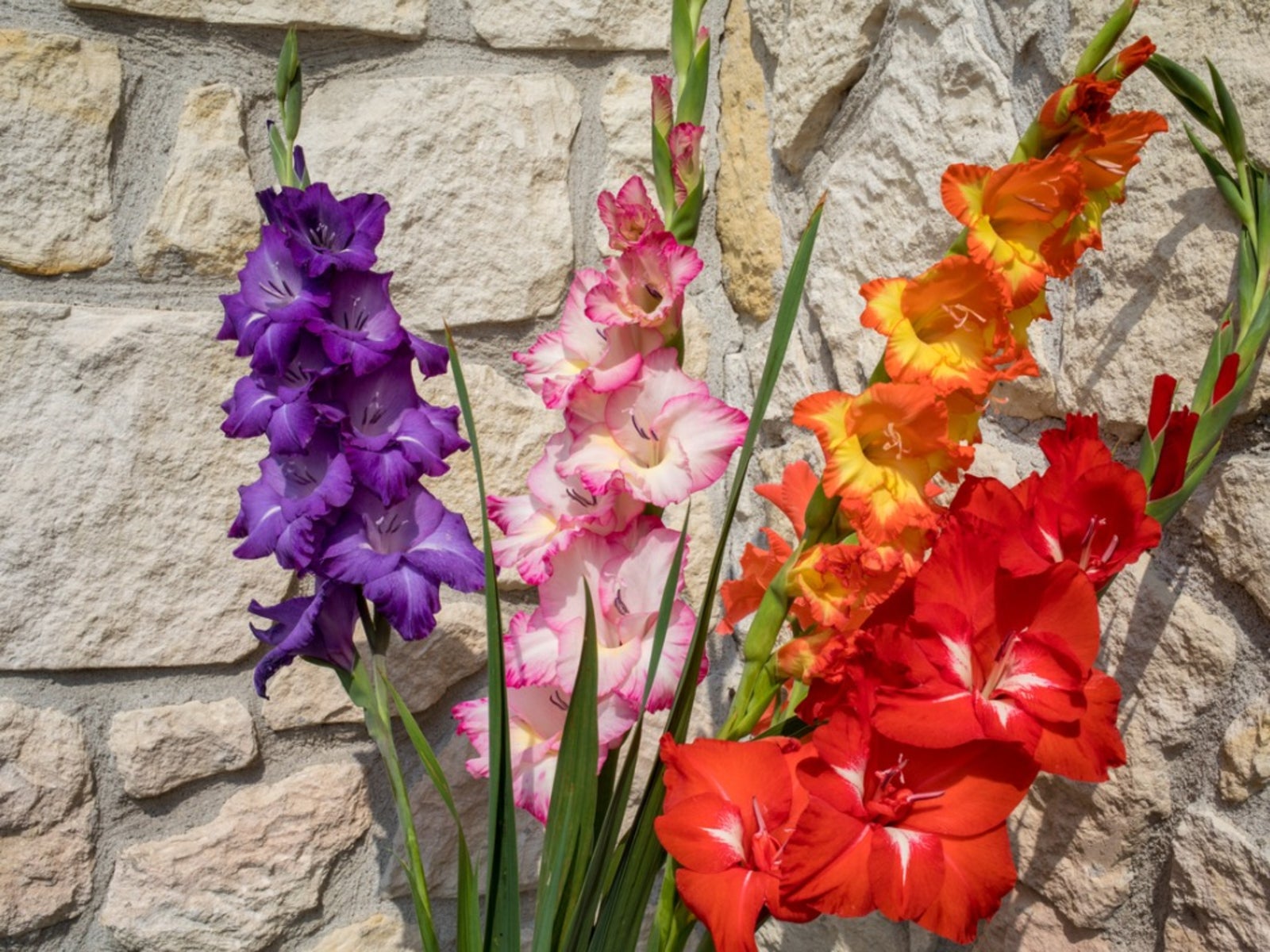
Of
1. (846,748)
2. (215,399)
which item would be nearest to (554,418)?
(215,399)

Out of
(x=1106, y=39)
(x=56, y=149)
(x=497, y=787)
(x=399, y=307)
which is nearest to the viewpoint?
(x=1106, y=39)

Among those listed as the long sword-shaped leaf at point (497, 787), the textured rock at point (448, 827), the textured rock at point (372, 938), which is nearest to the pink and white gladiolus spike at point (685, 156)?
the long sword-shaped leaf at point (497, 787)

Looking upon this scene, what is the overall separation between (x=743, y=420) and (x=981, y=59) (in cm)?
37

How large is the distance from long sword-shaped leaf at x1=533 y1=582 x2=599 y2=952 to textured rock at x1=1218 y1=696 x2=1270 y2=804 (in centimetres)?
40

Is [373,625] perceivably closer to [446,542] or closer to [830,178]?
[446,542]

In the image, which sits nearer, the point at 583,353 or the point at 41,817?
the point at 583,353

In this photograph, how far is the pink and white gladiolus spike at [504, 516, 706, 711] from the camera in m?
0.66

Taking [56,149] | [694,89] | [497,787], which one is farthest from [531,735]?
[56,149]

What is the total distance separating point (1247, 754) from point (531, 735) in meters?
0.45

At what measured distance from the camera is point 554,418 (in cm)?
106

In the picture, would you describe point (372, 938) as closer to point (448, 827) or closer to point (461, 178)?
point (448, 827)

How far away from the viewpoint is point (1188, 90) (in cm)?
58

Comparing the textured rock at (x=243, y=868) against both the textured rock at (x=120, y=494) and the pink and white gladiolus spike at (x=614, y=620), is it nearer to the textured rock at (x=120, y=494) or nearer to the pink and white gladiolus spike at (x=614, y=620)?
the textured rock at (x=120, y=494)

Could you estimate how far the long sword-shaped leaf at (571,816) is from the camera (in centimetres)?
60
